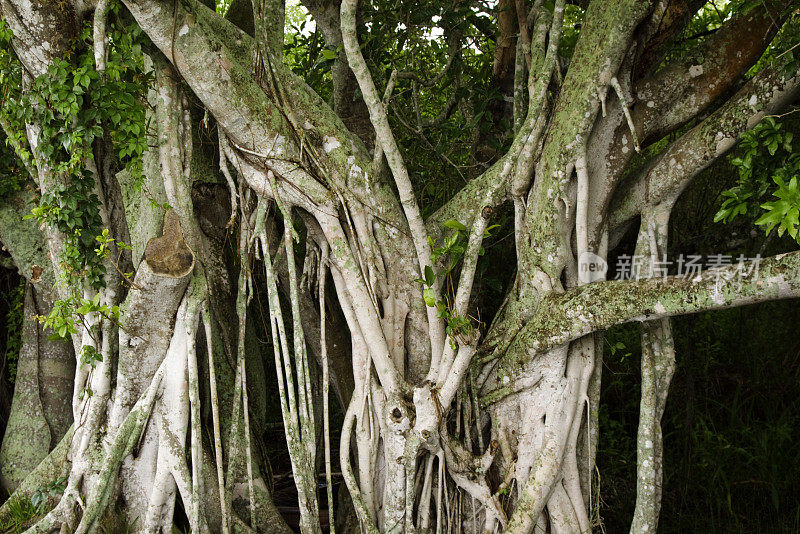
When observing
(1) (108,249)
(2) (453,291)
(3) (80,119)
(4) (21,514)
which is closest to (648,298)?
(2) (453,291)

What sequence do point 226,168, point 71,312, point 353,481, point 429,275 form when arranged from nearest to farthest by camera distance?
1. point 429,275
2. point 71,312
3. point 353,481
4. point 226,168

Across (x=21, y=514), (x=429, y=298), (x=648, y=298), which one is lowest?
(x=21, y=514)

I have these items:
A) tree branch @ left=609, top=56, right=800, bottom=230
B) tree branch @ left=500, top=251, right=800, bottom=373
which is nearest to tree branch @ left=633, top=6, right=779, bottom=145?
tree branch @ left=609, top=56, right=800, bottom=230

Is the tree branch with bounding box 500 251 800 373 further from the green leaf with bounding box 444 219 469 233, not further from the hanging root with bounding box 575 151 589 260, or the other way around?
the green leaf with bounding box 444 219 469 233

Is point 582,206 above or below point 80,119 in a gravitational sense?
below

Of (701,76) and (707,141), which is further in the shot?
(701,76)

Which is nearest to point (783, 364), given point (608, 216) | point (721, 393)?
point (721, 393)

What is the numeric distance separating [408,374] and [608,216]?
1.18m

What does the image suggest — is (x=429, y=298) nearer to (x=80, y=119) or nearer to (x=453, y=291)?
(x=453, y=291)

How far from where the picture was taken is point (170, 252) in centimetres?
289

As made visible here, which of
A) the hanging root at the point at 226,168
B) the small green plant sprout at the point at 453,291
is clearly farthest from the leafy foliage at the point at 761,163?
the hanging root at the point at 226,168

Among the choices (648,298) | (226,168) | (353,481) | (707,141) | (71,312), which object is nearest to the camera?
(648,298)

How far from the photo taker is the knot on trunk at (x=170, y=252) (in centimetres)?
286

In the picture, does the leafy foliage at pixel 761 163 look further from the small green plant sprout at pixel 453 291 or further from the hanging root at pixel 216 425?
the hanging root at pixel 216 425
